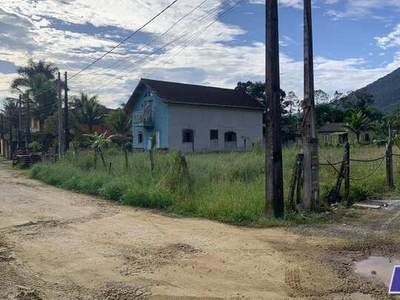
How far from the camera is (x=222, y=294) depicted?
4.61 meters

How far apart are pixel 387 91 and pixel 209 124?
76388 mm

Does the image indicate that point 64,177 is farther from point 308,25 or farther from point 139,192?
point 308,25

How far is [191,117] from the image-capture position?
38.1 m

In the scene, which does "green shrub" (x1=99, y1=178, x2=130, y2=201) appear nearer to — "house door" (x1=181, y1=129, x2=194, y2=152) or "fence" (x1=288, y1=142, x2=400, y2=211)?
"fence" (x1=288, y1=142, x2=400, y2=211)

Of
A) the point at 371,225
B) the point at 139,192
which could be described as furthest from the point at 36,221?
the point at 371,225

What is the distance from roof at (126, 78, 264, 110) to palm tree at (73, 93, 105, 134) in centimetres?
574

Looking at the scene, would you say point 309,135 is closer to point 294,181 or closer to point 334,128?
point 294,181

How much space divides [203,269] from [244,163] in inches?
320

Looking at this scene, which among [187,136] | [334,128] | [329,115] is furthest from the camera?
[329,115]

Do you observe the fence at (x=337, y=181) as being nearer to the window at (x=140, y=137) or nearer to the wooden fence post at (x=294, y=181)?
the wooden fence post at (x=294, y=181)

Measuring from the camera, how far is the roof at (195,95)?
123 feet

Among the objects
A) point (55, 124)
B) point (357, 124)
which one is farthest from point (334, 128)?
point (55, 124)

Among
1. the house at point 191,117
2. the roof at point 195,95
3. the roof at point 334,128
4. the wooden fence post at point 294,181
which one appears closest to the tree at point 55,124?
the house at point 191,117

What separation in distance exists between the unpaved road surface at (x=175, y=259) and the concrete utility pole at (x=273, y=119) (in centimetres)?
111
